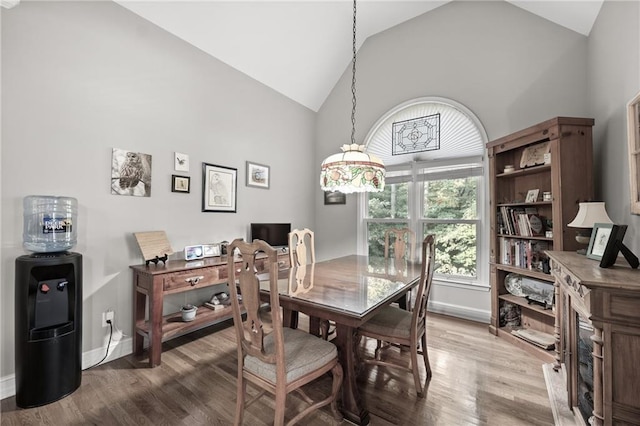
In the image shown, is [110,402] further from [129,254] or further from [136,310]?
[129,254]

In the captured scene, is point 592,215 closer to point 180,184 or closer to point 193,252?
point 193,252

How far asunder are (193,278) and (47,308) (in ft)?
3.22

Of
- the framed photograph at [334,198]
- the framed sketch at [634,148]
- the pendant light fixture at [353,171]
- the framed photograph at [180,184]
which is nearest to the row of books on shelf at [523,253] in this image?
the framed sketch at [634,148]

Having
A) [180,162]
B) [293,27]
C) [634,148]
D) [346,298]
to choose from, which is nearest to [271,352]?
[346,298]

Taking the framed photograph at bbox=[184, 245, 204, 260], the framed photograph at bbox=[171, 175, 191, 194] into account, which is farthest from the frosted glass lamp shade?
the framed photograph at bbox=[171, 175, 191, 194]

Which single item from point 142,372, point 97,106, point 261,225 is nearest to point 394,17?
point 261,225

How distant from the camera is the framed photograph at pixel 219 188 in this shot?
10.5 feet

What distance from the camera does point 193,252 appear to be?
9.40ft

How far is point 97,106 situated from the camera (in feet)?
7.73

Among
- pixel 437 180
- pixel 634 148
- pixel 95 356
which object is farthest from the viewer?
pixel 437 180

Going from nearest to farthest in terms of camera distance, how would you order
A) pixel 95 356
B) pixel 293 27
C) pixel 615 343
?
pixel 615 343 < pixel 95 356 < pixel 293 27

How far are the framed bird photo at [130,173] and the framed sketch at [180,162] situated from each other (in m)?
0.26

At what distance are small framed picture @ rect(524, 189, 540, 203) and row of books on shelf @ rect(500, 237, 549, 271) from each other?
425mm

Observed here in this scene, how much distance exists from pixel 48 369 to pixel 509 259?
410cm
